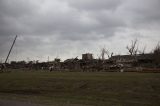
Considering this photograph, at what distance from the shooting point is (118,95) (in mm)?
23891

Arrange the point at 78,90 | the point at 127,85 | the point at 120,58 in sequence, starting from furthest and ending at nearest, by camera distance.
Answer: the point at 120,58
the point at 78,90
the point at 127,85

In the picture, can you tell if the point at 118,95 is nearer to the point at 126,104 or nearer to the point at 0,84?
the point at 126,104

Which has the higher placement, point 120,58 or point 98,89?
point 120,58

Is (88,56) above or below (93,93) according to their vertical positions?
above

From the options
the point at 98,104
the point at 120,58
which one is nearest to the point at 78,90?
the point at 98,104

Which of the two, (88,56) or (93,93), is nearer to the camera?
(93,93)

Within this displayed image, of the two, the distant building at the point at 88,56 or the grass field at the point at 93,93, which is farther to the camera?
the distant building at the point at 88,56

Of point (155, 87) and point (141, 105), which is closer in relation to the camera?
point (141, 105)

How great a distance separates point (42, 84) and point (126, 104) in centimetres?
1716

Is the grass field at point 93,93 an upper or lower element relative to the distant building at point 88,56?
lower

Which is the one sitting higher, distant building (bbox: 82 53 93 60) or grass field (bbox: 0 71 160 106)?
distant building (bbox: 82 53 93 60)

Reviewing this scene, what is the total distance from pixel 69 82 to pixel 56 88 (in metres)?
1.87

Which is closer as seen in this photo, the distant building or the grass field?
the grass field

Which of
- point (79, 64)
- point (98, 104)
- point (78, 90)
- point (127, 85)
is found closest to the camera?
point (98, 104)
